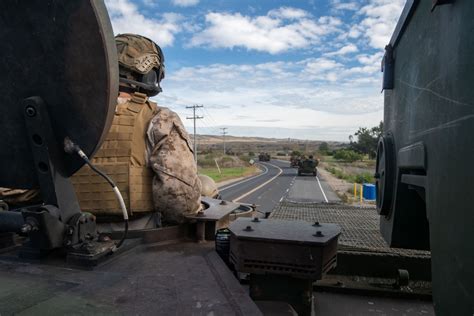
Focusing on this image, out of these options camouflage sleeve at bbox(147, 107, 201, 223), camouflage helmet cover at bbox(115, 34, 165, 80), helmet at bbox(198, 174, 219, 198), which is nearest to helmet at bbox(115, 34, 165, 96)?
camouflage helmet cover at bbox(115, 34, 165, 80)

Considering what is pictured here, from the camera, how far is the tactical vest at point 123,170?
3092 millimetres

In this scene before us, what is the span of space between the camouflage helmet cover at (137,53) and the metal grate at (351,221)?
208cm

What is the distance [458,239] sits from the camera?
1320 millimetres

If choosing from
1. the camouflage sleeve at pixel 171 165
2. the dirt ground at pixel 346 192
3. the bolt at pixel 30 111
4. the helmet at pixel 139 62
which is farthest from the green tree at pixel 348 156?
the bolt at pixel 30 111

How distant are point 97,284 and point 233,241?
856 mm

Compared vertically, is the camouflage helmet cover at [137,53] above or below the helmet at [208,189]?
above

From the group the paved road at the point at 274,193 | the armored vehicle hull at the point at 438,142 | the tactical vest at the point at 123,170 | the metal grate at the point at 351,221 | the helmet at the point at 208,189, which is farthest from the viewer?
the paved road at the point at 274,193

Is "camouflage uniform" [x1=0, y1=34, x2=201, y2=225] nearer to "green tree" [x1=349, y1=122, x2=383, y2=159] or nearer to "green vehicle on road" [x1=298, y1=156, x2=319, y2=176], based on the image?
"green vehicle on road" [x1=298, y1=156, x2=319, y2=176]

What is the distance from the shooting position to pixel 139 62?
138 inches

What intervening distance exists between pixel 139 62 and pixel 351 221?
2961 mm

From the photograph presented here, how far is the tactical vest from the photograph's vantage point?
309 cm

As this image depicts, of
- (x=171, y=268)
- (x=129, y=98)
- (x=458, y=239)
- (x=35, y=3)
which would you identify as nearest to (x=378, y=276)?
(x=171, y=268)

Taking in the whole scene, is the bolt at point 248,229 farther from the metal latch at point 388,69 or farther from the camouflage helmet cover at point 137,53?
the camouflage helmet cover at point 137,53

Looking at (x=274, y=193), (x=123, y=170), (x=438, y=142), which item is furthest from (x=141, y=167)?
(x=274, y=193)
